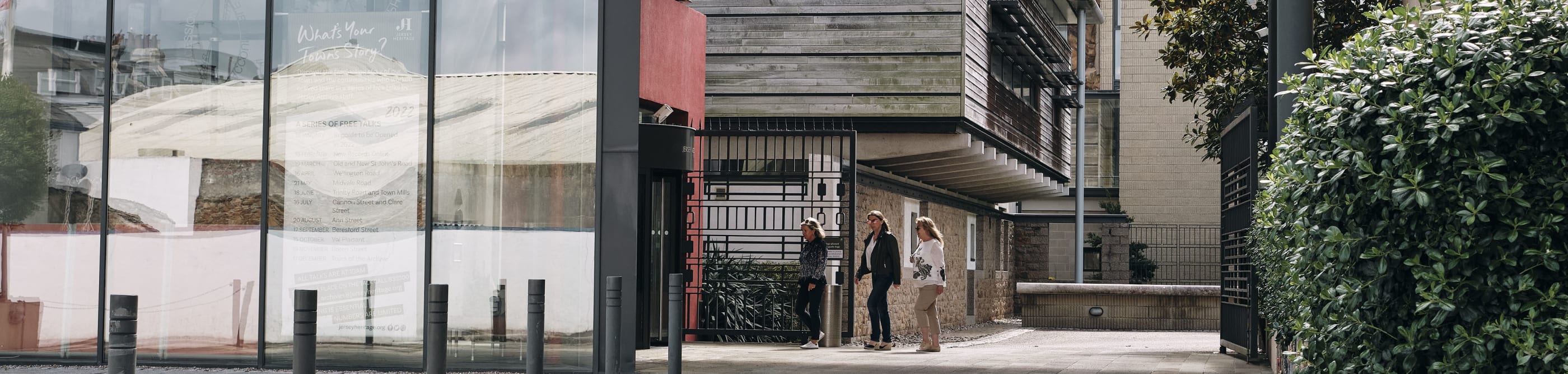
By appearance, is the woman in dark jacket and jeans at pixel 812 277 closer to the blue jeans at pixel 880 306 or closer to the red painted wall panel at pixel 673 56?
the blue jeans at pixel 880 306

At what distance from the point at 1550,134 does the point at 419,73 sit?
778cm

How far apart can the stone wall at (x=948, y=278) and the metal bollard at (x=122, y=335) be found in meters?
9.85

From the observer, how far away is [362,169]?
1034 centimetres

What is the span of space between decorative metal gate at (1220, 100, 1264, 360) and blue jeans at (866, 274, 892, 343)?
319 centimetres

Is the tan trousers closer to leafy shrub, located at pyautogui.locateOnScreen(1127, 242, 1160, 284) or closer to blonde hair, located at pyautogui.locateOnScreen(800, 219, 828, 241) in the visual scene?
blonde hair, located at pyautogui.locateOnScreen(800, 219, 828, 241)

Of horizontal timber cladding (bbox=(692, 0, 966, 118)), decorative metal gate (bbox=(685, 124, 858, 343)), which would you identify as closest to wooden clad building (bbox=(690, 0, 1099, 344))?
horizontal timber cladding (bbox=(692, 0, 966, 118))

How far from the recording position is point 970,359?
1251 centimetres

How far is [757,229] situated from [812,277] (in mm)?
1194

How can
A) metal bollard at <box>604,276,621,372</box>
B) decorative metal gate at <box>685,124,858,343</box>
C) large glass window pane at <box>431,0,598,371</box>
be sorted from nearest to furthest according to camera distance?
metal bollard at <box>604,276,621,372</box>
large glass window pane at <box>431,0,598,371</box>
decorative metal gate at <box>685,124,858,343</box>

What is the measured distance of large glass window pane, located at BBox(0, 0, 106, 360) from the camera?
34.9 feet

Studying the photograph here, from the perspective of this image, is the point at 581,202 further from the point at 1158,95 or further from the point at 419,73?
the point at 1158,95

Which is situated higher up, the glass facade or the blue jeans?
the glass facade

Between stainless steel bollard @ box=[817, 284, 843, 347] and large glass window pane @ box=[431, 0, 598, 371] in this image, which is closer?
large glass window pane @ box=[431, 0, 598, 371]

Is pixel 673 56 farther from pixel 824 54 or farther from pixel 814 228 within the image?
pixel 824 54
